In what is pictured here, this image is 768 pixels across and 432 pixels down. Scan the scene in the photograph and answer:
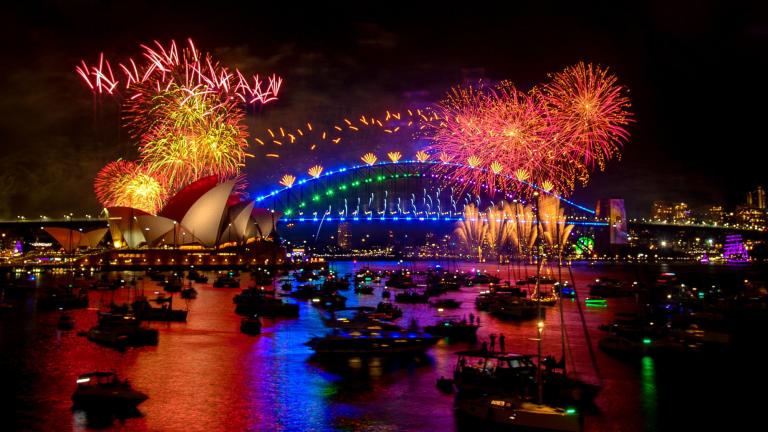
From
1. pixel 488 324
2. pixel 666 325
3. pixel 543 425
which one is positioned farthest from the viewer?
pixel 488 324

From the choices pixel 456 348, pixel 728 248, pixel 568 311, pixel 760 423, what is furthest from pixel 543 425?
pixel 728 248

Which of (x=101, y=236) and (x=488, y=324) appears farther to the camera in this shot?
(x=101, y=236)

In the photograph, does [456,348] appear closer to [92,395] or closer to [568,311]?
[92,395]

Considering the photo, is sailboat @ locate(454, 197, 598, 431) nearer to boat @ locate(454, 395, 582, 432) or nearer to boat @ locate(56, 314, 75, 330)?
boat @ locate(454, 395, 582, 432)

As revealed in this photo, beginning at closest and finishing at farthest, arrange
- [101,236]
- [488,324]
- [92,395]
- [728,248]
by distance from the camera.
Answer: [92,395] < [488,324] < [101,236] < [728,248]

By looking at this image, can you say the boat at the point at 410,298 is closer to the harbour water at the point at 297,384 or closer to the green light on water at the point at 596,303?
the green light on water at the point at 596,303

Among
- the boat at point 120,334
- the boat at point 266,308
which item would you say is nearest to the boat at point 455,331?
the boat at point 266,308

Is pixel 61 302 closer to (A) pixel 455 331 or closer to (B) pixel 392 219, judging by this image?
(A) pixel 455 331

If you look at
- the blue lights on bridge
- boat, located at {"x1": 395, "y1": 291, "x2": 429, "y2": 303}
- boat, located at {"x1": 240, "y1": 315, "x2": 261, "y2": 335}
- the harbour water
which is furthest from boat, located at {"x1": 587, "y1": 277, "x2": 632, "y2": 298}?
the blue lights on bridge
